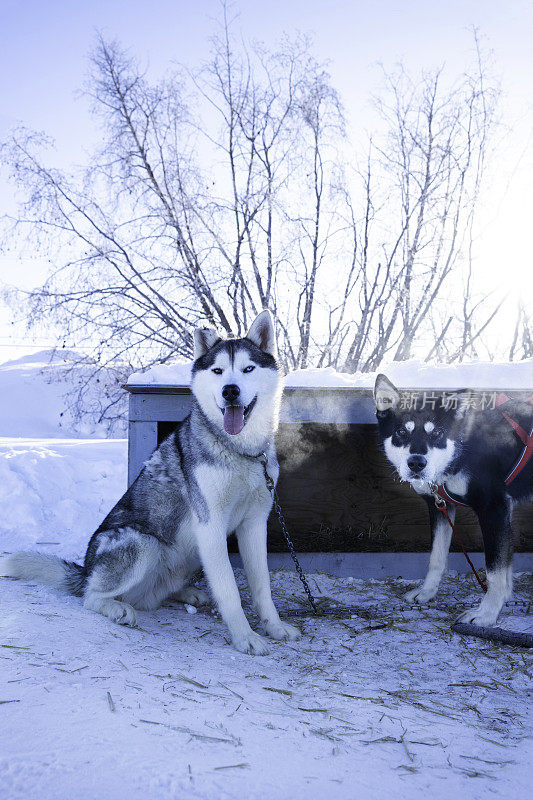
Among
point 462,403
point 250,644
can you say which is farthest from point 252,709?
point 462,403

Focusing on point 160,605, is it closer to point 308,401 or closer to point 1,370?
point 308,401

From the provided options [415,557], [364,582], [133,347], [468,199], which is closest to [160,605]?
[364,582]

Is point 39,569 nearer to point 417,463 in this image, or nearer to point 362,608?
point 362,608

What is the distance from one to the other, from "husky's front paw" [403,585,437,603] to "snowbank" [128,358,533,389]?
130 centimetres

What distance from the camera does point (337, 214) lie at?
8953 millimetres

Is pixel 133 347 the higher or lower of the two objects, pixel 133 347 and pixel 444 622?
the higher

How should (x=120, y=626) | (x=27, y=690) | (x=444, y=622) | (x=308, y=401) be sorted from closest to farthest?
1. (x=27, y=690)
2. (x=120, y=626)
3. (x=444, y=622)
4. (x=308, y=401)

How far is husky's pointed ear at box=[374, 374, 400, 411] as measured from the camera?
329 centimetres

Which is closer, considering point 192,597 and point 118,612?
point 118,612

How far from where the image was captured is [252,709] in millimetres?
1854

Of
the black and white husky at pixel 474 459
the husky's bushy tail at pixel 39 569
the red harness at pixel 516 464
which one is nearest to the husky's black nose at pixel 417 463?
the black and white husky at pixel 474 459

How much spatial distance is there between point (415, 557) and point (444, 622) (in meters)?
1.09

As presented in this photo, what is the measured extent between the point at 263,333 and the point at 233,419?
23.7 inches

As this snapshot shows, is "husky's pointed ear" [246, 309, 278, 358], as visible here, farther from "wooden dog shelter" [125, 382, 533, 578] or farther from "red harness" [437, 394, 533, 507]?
"red harness" [437, 394, 533, 507]
